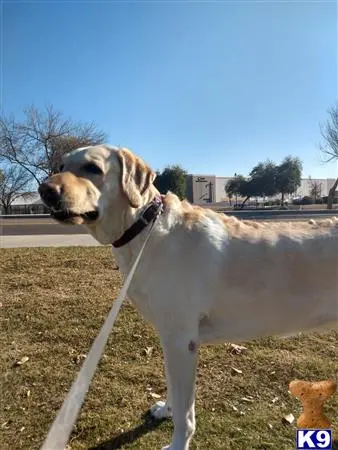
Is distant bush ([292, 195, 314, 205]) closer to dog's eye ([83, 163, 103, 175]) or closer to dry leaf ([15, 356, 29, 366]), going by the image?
dry leaf ([15, 356, 29, 366])

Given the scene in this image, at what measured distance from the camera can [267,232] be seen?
117 inches

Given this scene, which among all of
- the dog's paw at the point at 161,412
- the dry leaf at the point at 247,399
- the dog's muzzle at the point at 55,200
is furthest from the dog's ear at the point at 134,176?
the dry leaf at the point at 247,399

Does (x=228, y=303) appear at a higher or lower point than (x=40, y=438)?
higher

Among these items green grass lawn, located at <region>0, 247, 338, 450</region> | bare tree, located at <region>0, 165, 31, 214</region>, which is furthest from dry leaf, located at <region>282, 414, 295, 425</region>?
bare tree, located at <region>0, 165, 31, 214</region>

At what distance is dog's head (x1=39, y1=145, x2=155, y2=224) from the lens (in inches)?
94.3

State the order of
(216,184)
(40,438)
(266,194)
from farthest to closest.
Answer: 1. (216,184)
2. (266,194)
3. (40,438)

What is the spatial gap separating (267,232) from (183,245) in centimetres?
65

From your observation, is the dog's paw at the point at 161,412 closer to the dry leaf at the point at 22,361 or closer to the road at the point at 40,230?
the dry leaf at the point at 22,361

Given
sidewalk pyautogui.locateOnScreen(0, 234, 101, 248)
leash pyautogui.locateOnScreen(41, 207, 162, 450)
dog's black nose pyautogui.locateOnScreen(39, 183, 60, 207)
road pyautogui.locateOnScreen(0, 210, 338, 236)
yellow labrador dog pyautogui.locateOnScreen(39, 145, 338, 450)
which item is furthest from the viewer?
road pyautogui.locateOnScreen(0, 210, 338, 236)

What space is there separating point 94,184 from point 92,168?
0.12 meters

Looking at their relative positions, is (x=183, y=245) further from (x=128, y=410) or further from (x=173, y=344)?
(x=128, y=410)

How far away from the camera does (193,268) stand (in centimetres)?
271

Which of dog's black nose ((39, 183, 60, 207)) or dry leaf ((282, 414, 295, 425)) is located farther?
dry leaf ((282, 414, 295, 425))

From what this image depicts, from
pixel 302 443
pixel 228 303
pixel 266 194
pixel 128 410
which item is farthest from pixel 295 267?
pixel 266 194
